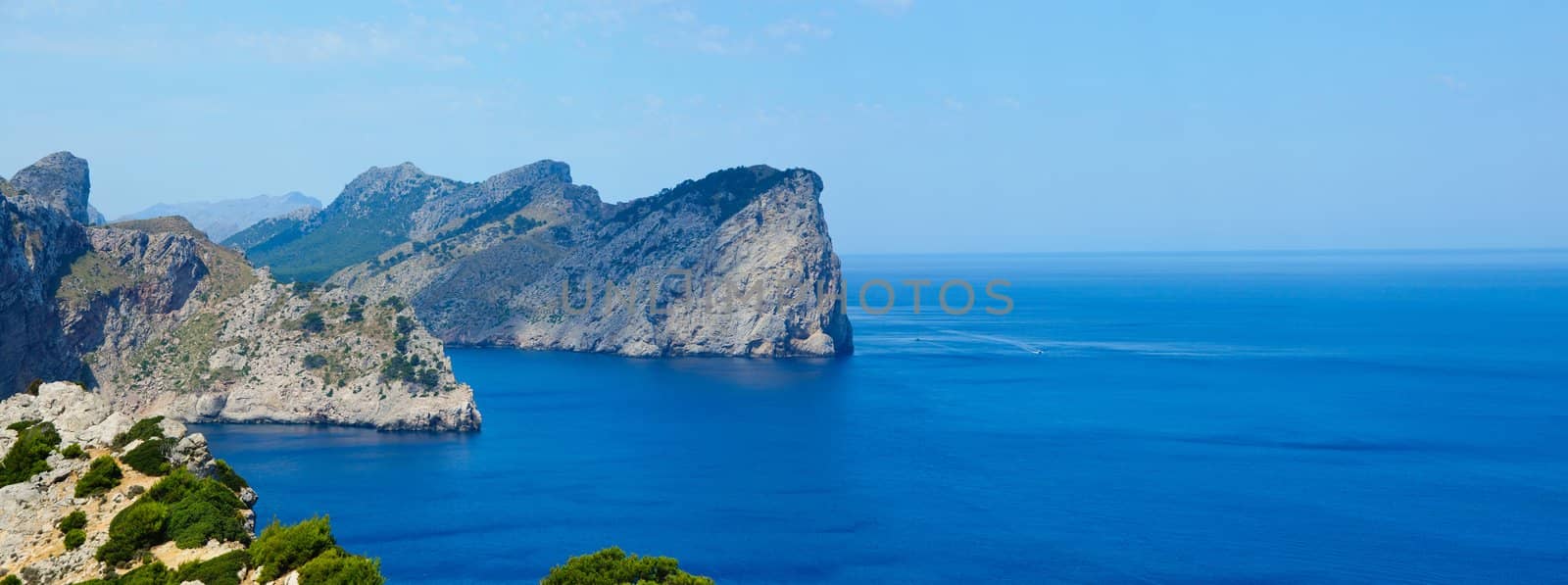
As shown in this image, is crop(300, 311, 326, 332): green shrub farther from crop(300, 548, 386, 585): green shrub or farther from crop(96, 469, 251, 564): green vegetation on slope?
crop(300, 548, 386, 585): green shrub

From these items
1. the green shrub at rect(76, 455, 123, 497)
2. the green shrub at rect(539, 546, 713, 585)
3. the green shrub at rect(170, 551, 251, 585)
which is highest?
the green shrub at rect(76, 455, 123, 497)

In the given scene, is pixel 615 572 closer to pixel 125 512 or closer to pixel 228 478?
pixel 125 512

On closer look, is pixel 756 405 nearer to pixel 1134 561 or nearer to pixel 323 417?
pixel 323 417

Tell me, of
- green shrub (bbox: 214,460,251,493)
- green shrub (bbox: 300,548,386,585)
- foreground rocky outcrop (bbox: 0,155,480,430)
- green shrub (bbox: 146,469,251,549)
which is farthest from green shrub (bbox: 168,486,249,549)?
foreground rocky outcrop (bbox: 0,155,480,430)

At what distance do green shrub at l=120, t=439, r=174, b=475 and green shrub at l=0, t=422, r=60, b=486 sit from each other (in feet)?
8.42

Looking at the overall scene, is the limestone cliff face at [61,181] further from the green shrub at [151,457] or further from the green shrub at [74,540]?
the green shrub at [74,540]

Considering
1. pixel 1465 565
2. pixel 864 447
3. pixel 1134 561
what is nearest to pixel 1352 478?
pixel 1465 565

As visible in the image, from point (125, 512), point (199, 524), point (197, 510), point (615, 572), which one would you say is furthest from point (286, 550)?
point (615, 572)

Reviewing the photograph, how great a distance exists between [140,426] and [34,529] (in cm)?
582

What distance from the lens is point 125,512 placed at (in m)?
38.5

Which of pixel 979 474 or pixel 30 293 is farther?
pixel 30 293

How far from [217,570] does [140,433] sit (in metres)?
12.1

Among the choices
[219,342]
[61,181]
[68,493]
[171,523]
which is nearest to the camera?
[171,523]

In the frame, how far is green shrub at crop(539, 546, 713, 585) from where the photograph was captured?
3941cm
